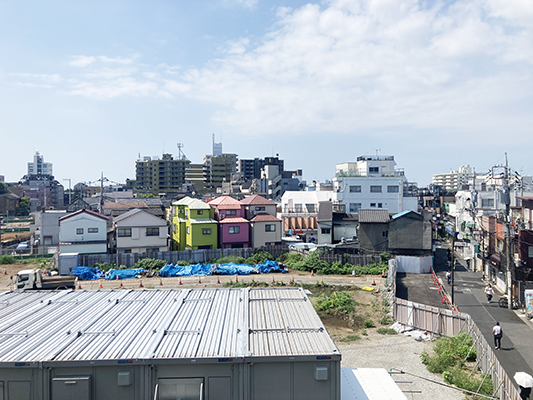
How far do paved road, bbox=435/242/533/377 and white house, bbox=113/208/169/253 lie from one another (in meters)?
29.5

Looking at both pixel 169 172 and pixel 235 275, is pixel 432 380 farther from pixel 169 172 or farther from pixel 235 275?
pixel 169 172

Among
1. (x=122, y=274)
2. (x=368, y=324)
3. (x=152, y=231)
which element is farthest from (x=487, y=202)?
(x=122, y=274)

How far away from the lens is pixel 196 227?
44.9 metres

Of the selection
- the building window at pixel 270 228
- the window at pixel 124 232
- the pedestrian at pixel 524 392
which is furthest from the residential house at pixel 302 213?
the pedestrian at pixel 524 392

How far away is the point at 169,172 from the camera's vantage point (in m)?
122

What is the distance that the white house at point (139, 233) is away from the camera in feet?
140

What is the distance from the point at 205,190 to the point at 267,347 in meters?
116

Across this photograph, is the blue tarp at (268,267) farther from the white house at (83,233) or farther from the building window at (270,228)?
the white house at (83,233)

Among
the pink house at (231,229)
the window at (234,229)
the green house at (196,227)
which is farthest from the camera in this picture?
the window at (234,229)

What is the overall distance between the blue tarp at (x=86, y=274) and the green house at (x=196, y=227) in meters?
11.1

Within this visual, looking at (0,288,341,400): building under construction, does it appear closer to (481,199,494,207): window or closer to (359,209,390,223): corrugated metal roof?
(359,209,390,223): corrugated metal roof

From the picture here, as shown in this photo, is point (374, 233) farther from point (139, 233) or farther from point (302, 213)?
point (139, 233)

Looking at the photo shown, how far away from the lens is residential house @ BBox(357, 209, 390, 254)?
4134 cm

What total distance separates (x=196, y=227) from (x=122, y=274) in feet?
34.5
